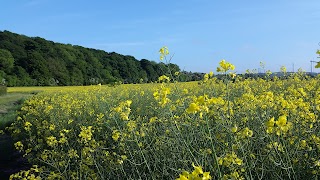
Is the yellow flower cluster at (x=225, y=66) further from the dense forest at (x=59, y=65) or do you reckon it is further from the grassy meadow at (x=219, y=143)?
the dense forest at (x=59, y=65)

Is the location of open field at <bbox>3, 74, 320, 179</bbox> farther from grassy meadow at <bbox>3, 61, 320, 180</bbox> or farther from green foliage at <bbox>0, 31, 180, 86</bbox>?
green foliage at <bbox>0, 31, 180, 86</bbox>

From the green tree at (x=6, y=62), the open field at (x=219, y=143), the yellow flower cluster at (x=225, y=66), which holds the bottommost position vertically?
the open field at (x=219, y=143)

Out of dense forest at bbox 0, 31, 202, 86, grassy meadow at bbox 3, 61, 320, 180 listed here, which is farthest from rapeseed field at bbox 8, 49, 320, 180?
dense forest at bbox 0, 31, 202, 86

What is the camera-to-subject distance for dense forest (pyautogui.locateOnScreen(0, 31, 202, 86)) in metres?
36.2

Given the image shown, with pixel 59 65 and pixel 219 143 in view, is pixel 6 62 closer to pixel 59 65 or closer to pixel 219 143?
pixel 59 65

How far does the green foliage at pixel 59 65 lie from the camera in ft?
119

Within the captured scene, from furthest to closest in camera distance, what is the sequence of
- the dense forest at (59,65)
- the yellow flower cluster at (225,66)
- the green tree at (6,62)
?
1. the dense forest at (59,65)
2. the green tree at (6,62)
3. the yellow flower cluster at (225,66)

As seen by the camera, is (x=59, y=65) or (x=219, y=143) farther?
(x=59, y=65)

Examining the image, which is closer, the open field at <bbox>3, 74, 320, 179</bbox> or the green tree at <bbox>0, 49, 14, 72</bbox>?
the open field at <bbox>3, 74, 320, 179</bbox>

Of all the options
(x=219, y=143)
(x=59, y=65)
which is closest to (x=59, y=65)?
(x=59, y=65)

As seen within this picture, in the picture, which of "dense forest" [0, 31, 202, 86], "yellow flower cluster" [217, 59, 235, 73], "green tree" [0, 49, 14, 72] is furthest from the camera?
"dense forest" [0, 31, 202, 86]

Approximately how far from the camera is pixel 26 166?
6691mm

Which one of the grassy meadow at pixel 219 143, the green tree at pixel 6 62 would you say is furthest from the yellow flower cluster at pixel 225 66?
the green tree at pixel 6 62

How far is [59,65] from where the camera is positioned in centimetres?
3903
